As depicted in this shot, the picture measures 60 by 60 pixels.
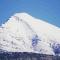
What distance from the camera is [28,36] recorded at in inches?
162

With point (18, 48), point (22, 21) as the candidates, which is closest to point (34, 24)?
point (22, 21)

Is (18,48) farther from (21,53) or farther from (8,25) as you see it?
(8,25)

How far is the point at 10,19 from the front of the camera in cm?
409

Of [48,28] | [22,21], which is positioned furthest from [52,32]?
[22,21]

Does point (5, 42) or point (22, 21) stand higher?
point (22, 21)

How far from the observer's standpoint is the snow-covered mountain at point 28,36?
13.2ft

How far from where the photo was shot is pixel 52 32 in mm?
4301

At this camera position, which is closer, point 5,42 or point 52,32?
point 5,42

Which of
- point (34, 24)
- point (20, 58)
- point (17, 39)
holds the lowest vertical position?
point (20, 58)

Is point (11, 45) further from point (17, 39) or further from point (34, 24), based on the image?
point (34, 24)

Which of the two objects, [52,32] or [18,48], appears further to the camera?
[52,32]

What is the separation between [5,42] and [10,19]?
37 cm

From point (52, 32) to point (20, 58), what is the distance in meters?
0.69

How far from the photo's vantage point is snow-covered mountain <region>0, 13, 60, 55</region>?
402 cm
